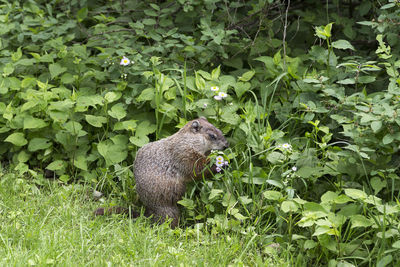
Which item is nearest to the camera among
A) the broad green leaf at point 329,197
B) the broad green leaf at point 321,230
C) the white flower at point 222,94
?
the broad green leaf at point 321,230

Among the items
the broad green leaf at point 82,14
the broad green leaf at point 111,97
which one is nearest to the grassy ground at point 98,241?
the broad green leaf at point 111,97

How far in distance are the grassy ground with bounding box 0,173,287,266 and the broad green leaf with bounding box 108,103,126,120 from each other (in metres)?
0.86

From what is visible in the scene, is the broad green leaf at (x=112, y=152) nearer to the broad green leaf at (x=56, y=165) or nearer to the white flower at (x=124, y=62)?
the broad green leaf at (x=56, y=165)

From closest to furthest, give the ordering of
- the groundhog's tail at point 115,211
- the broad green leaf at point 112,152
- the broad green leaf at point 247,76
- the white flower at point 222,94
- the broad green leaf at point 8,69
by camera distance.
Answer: the groundhog's tail at point 115,211, the white flower at point 222,94, the broad green leaf at point 112,152, the broad green leaf at point 247,76, the broad green leaf at point 8,69

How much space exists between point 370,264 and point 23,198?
283cm

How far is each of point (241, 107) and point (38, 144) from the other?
6.30ft

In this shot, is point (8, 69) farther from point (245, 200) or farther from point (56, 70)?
point (245, 200)

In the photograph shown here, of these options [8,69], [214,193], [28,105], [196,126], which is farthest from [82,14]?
[214,193]

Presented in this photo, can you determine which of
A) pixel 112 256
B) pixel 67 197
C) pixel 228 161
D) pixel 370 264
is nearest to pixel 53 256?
pixel 112 256

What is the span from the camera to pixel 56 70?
546 centimetres

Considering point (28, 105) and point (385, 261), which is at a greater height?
point (28, 105)

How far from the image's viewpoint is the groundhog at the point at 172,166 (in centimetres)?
426

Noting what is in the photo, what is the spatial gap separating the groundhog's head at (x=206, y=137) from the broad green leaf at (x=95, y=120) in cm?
100

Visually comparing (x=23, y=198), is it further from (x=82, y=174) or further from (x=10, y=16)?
(x=10, y=16)
